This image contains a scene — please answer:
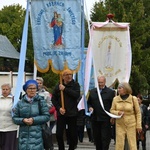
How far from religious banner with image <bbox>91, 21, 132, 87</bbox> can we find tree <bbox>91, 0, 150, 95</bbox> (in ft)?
81.8

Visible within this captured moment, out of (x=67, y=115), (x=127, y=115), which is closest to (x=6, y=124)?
(x=67, y=115)

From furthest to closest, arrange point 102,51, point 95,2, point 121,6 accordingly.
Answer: point 95,2 < point 121,6 < point 102,51

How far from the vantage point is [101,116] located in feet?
33.7

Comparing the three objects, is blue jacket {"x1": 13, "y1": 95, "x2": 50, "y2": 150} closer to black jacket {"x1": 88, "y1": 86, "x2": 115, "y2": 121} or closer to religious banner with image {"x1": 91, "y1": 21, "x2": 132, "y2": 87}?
black jacket {"x1": 88, "y1": 86, "x2": 115, "y2": 121}

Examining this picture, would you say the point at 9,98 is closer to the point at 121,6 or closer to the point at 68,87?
the point at 68,87

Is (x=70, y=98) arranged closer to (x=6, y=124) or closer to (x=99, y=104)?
(x=99, y=104)

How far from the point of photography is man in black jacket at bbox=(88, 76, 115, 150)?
10266 millimetres

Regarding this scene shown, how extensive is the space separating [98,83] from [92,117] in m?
0.73

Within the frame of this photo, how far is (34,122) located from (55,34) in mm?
2477

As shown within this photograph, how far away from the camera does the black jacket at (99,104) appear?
1028 cm

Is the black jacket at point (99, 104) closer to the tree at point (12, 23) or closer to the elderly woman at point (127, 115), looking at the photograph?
the elderly woman at point (127, 115)

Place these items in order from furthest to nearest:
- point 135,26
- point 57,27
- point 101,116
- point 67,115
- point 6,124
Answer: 1. point 135,26
2. point 101,116
3. point 57,27
4. point 67,115
5. point 6,124

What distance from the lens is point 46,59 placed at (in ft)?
32.4

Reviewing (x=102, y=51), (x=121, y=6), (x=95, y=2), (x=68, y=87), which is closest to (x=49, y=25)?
(x=68, y=87)
